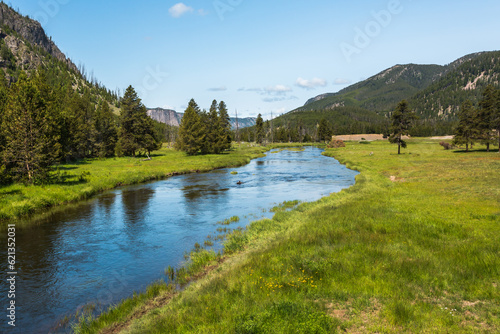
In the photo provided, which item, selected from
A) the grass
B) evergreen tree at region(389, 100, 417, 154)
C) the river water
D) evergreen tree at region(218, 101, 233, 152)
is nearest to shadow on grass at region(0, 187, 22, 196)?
the river water

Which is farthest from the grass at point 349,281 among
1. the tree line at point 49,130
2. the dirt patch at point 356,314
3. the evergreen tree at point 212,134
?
the evergreen tree at point 212,134

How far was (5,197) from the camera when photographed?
25797 mm

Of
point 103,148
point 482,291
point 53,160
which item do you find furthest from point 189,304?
point 103,148

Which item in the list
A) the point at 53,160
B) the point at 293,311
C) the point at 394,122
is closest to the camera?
the point at 293,311

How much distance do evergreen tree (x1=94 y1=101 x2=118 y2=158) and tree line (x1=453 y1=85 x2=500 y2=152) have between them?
9203cm

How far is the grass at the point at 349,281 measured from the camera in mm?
7918

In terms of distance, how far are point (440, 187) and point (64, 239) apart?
32.7 meters

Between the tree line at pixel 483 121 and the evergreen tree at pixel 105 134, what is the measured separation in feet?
302

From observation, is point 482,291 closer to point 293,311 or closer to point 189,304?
point 293,311

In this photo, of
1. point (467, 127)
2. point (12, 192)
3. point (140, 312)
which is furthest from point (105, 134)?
point (467, 127)

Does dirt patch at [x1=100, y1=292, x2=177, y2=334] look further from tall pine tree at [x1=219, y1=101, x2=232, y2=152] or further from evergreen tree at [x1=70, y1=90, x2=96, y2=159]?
tall pine tree at [x1=219, y1=101, x2=232, y2=152]

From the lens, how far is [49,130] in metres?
38.6

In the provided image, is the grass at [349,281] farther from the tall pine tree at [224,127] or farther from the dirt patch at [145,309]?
the tall pine tree at [224,127]

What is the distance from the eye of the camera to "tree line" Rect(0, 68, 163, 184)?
30.1 meters
